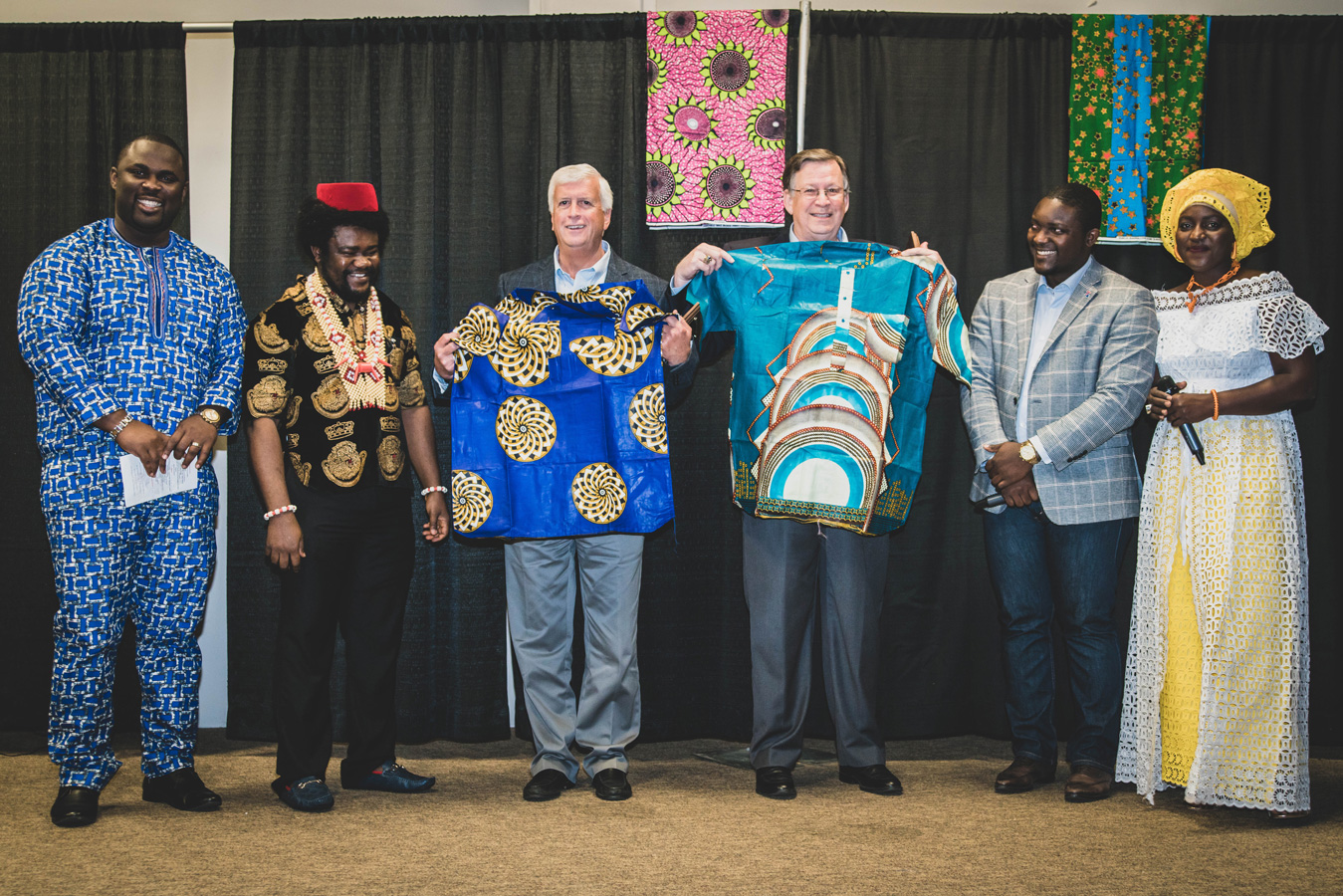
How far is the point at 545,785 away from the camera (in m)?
2.93

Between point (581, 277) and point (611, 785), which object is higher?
point (581, 277)

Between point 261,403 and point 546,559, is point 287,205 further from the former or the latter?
point 546,559

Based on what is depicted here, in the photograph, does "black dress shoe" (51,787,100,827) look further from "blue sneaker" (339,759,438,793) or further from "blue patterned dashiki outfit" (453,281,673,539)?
"blue patterned dashiki outfit" (453,281,673,539)

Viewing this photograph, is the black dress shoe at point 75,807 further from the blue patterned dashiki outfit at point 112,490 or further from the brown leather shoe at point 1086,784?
the brown leather shoe at point 1086,784

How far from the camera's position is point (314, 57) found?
3.74 m

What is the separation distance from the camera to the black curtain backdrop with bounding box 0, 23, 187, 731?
3.74 metres

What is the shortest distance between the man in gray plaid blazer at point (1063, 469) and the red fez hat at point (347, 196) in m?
2.02

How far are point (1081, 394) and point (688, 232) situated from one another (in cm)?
159

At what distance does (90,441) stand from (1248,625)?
3481 mm

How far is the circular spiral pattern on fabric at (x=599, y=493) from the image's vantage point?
295 centimetres

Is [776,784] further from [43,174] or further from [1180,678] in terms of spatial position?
[43,174]

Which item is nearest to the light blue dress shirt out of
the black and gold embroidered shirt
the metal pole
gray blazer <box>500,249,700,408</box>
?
gray blazer <box>500,249,700,408</box>

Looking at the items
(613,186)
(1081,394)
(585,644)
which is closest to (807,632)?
(585,644)

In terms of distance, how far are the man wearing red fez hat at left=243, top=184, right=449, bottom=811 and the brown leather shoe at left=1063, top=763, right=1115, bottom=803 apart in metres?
2.01
